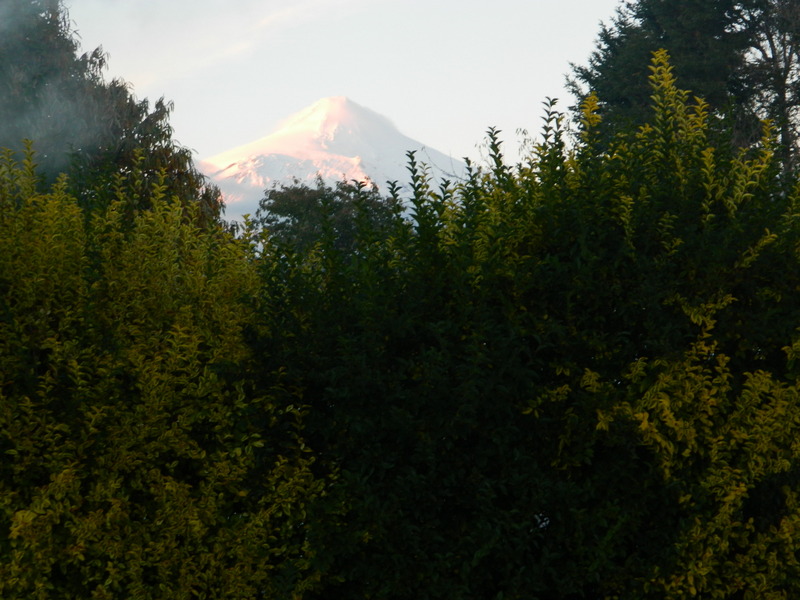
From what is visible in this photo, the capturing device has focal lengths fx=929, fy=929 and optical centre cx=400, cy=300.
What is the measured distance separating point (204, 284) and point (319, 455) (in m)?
1.19

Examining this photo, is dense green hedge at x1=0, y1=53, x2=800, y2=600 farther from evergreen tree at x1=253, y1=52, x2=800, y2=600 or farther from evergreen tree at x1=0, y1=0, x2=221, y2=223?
evergreen tree at x1=0, y1=0, x2=221, y2=223

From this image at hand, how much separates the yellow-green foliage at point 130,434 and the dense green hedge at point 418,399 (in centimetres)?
2

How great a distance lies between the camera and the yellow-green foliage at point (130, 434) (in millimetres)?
4789

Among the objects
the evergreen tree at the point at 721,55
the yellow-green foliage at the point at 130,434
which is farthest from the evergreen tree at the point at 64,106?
the yellow-green foliage at the point at 130,434

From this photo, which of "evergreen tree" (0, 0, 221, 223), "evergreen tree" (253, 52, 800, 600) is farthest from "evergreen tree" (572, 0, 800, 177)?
"evergreen tree" (253, 52, 800, 600)

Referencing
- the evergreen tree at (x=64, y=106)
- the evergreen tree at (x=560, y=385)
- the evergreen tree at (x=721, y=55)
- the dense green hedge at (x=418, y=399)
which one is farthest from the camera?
the evergreen tree at (x=721, y=55)

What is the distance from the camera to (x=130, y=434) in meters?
4.89

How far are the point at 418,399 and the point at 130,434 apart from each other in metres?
1.53

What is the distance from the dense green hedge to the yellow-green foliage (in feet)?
0.05

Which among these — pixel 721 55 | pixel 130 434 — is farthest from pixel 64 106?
pixel 130 434

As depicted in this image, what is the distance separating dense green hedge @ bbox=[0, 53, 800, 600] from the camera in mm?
4898

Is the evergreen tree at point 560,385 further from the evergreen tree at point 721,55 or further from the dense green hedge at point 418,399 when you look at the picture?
the evergreen tree at point 721,55

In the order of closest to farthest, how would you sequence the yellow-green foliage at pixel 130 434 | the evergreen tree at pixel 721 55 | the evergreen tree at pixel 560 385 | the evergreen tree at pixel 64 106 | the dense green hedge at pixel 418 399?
the yellow-green foliage at pixel 130 434 < the dense green hedge at pixel 418 399 < the evergreen tree at pixel 560 385 < the evergreen tree at pixel 64 106 < the evergreen tree at pixel 721 55

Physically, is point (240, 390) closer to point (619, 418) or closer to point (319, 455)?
point (319, 455)
